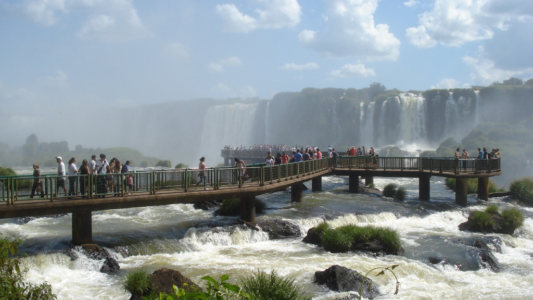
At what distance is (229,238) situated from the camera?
16.5 metres

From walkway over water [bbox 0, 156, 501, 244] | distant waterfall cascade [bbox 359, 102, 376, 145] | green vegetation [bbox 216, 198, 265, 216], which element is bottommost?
green vegetation [bbox 216, 198, 265, 216]

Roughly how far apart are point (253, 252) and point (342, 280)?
4.36 meters

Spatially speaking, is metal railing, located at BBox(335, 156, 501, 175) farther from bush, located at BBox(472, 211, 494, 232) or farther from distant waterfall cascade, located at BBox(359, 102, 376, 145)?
distant waterfall cascade, located at BBox(359, 102, 376, 145)

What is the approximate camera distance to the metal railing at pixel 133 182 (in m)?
13.6

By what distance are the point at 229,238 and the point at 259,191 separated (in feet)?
9.00

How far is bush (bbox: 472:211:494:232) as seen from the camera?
1939 centimetres

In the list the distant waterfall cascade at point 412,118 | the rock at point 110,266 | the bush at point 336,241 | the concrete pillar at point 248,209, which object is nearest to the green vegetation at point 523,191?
the bush at point 336,241

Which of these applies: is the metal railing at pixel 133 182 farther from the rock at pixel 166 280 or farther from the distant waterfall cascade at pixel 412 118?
the distant waterfall cascade at pixel 412 118

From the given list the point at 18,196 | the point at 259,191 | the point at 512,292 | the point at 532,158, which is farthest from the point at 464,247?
the point at 532,158

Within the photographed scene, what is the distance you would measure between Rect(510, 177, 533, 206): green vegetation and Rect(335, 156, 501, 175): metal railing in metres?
1.82

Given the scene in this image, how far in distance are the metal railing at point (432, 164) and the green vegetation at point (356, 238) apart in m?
12.8

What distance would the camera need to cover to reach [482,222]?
19.5 meters

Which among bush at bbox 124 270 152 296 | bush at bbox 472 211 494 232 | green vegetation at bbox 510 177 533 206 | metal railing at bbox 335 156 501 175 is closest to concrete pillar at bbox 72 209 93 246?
bush at bbox 124 270 152 296

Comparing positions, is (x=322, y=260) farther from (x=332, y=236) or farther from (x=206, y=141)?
(x=206, y=141)
